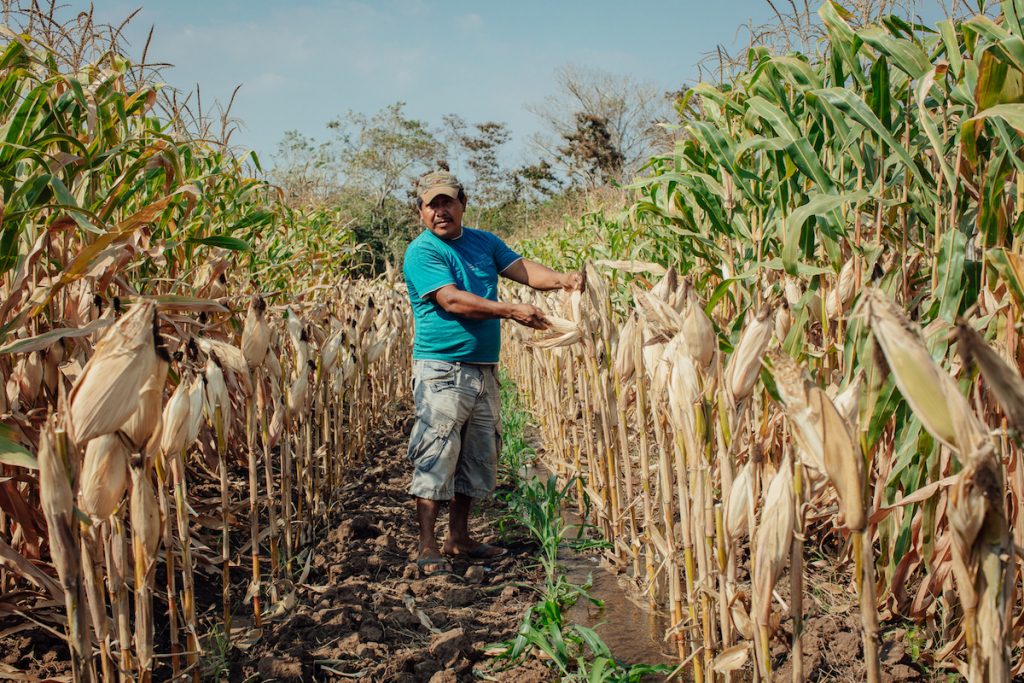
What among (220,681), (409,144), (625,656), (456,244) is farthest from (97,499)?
(409,144)

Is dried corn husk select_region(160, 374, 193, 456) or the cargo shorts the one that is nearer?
dried corn husk select_region(160, 374, 193, 456)

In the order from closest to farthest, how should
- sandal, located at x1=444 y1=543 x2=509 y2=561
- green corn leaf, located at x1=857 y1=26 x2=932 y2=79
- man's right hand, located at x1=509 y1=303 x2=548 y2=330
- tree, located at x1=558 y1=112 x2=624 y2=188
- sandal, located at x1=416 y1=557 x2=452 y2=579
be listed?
green corn leaf, located at x1=857 y1=26 x2=932 y2=79
man's right hand, located at x1=509 y1=303 x2=548 y2=330
sandal, located at x1=416 y1=557 x2=452 y2=579
sandal, located at x1=444 y1=543 x2=509 y2=561
tree, located at x1=558 y1=112 x2=624 y2=188

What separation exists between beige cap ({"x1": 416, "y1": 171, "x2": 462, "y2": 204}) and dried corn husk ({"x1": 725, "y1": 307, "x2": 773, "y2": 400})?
2216 millimetres

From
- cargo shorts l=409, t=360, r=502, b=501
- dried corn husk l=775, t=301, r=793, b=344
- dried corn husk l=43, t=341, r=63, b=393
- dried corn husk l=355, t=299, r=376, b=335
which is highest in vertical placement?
dried corn husk l=355, t=299, r=376, b=335

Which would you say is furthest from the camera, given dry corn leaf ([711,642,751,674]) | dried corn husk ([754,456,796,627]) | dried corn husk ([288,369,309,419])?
dried corn husk ([288,369,309,419])

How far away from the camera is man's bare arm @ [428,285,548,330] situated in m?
3.12

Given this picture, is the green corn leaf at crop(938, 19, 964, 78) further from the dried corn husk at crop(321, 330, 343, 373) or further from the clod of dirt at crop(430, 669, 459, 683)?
the dried corn husk at crop(321, 330, 343, 373)

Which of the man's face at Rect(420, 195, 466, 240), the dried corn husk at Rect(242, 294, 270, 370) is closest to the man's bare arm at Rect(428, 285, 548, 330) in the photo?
the man's face at Rect(420, 195, 466, 240)

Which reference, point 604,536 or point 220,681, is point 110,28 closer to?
point 220,681

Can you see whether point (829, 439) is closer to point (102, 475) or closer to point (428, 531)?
point (102, 475)

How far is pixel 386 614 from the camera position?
109 inches

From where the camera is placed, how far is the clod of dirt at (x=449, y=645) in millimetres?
2426

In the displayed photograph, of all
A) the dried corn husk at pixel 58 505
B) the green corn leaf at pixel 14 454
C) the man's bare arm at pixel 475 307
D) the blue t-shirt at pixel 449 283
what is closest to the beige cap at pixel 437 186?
the blue t-shirt at pixel 449 283

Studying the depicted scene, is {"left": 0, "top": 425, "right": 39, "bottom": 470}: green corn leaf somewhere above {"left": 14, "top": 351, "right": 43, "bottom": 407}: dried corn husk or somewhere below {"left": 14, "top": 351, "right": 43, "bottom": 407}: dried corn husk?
below
